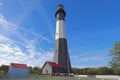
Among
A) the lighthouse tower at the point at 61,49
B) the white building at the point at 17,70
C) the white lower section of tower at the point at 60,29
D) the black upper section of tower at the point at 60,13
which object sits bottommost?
the white building at the point at 17,70

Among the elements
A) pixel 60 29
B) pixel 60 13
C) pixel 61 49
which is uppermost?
pixel 60 13

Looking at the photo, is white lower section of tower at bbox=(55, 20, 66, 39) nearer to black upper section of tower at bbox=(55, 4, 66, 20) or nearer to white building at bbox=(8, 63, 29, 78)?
black upper section of tower at bbox=(55, 4, 66, 20)

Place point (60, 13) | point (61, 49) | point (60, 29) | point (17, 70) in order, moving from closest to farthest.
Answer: point (17, 70), point (61, 49), point (60, 29), point (60, 13)

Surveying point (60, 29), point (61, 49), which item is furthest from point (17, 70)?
point (60, 29)

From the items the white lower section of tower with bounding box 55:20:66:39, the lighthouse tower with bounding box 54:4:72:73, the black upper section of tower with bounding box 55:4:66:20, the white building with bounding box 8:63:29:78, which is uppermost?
the black upper section of tower with bounding box 55:4:66:20

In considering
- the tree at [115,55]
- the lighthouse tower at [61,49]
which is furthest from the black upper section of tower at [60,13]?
the tree at [115,55]

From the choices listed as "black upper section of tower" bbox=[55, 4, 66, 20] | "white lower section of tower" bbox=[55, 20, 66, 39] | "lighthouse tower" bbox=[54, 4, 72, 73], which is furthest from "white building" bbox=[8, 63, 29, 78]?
"black upper section of tower" bbox=[55, 4, 66, 20]

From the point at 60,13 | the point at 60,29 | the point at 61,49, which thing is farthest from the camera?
the point at 60,13

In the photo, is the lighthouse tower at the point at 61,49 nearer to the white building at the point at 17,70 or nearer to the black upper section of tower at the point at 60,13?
the black upper section of tower at the point at 60,13

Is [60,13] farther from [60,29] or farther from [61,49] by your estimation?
[61,49]

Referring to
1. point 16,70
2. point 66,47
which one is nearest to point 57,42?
point 66,47

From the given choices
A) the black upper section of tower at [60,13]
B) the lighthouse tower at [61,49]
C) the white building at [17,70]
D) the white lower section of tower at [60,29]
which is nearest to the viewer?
the white building at [17,70]

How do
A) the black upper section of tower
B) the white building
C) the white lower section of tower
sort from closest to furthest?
the white building, the white lower section of tower, the black upper section of tower

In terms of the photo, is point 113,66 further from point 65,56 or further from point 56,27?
point 56,27
